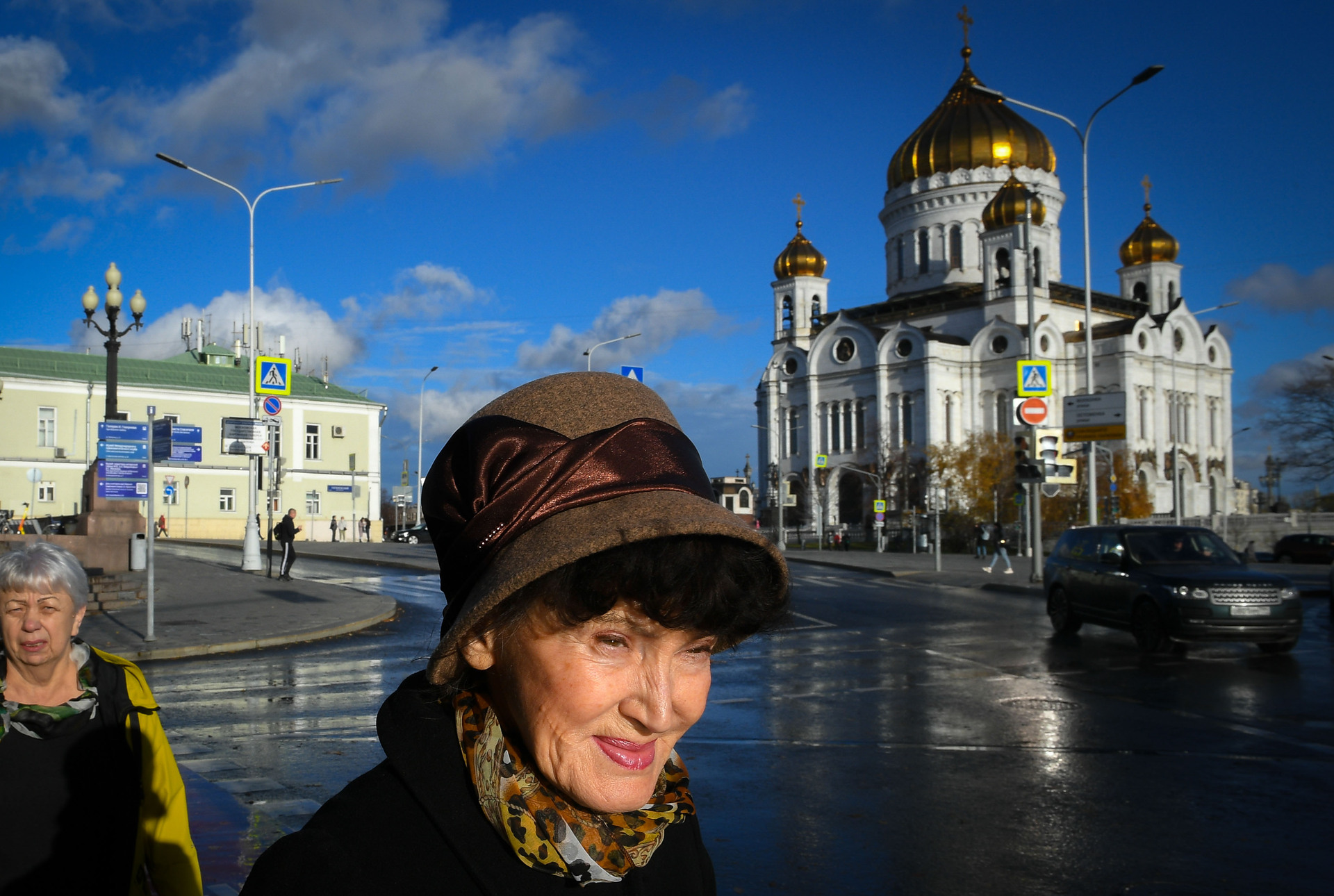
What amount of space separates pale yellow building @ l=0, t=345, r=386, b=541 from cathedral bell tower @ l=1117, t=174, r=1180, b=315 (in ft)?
181

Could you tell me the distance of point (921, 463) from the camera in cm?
7094

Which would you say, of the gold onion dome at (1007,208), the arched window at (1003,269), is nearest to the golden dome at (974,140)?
the gold onion dome at (1007,208)

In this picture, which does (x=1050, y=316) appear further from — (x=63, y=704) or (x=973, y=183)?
(x=63, y=704)

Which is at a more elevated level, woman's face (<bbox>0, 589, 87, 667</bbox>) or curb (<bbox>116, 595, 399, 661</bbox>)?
woman's face (<bbox>0, 589, 87, 667</bbox>)

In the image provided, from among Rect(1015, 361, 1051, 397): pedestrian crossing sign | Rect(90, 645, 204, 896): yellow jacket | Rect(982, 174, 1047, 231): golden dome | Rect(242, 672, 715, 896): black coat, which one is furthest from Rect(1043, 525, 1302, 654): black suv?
Rect(982, 174, 1047, 231): golden dome

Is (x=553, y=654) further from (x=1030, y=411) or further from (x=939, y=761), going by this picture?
(x=1030, y=411)

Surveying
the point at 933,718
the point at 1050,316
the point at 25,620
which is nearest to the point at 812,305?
the point at 1050,316

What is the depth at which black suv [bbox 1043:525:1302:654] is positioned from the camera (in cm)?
Answer: 1296

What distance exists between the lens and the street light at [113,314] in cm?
2158

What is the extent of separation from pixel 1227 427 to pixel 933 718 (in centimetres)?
7993

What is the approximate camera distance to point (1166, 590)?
43.7 feet

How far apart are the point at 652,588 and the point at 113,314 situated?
23.4 m

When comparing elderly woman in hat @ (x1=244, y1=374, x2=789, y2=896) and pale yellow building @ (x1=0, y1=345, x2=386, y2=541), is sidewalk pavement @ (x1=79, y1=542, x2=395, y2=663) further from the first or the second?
pale yellow building @ (x1=0, y1=345, x2=386, y2=541)

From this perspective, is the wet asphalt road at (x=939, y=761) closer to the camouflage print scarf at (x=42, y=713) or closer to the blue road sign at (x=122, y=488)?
the camouflage print scarf at (x=42, y=713)
